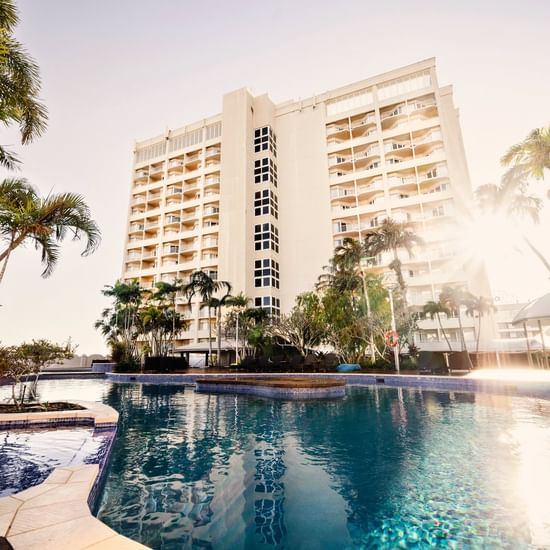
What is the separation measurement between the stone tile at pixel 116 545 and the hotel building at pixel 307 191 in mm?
33693

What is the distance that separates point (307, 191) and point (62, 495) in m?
41.0

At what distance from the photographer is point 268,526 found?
3.28 m

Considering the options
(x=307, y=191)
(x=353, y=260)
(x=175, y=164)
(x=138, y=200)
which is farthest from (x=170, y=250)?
(x=353, y=260)

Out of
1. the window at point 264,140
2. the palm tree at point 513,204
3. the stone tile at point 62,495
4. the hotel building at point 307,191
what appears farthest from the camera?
the window at point 264,140

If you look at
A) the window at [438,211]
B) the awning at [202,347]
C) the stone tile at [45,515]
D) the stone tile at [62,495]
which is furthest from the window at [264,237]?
the stone tile at [45,515]

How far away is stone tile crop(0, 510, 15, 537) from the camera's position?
2383 millimetres

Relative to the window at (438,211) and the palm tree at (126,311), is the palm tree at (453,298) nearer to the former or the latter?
the window at (438,211)

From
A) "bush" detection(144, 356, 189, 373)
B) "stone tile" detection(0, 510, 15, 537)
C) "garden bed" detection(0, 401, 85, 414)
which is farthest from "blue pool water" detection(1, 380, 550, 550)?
"bush" detection(144, 356, 189, 373)

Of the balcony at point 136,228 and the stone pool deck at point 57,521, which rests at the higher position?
the balcony at point 136,228

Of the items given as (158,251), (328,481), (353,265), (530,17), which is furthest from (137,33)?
(158,251)

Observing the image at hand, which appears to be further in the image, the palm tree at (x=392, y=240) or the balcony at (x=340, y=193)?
the balcony at (x=340, y=193)

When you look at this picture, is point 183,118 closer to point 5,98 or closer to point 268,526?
point 5,98

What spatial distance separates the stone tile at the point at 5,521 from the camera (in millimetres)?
2383

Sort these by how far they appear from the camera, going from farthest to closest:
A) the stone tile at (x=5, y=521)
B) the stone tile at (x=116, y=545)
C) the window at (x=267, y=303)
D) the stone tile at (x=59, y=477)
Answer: the window at (x=267, y=303) < the stone tile at (x=59, y=477) < the stone tile at (x=5, y=521) < the stone tile at (x=116, y=545)
